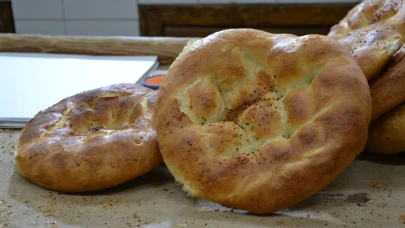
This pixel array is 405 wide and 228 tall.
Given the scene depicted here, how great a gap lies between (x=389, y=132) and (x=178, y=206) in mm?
542

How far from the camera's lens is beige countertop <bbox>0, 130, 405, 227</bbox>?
0.93 m

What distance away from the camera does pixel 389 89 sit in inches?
41.1

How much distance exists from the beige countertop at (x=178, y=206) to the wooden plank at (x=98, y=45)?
1.14m

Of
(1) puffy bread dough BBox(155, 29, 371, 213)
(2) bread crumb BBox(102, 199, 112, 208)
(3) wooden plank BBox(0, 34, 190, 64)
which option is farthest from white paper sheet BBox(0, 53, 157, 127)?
(1) puffy bread dough BBox(155, 29, 371, 213)

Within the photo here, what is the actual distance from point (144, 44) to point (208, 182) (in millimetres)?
1414

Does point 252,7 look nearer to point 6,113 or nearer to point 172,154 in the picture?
point 6,113

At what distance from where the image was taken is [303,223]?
3.00ft

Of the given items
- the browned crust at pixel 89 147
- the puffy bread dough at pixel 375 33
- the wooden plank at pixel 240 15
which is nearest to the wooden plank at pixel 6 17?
the wooden plank at pixel 240 15

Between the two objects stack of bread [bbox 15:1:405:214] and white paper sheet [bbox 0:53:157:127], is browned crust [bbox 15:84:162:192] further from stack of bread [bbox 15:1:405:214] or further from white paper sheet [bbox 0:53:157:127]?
white paper sheet [bbox 0:53:157:127]

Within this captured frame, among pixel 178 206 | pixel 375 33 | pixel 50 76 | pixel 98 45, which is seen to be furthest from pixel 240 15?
pixel 178 206

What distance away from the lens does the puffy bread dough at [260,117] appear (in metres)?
0.91

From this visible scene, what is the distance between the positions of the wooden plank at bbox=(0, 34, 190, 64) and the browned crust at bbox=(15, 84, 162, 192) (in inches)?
38.3

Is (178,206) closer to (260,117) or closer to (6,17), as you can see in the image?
(260,117)

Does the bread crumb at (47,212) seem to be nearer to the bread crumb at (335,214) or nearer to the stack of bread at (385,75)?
the bread crumb at (335,214)
